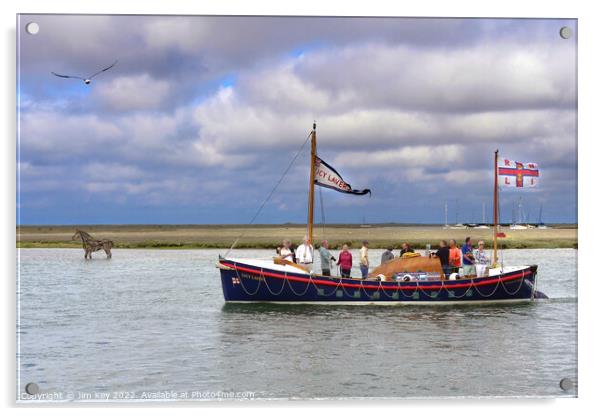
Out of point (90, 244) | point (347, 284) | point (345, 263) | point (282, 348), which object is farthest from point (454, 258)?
point (90, 244)

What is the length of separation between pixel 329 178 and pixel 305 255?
7.39ft

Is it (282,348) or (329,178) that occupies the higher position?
(329,178)

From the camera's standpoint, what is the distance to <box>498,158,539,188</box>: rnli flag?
15.7 metres

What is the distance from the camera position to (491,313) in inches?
818

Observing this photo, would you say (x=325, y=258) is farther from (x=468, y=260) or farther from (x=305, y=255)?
(x=468, y=260)

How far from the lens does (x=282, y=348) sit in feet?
52.4

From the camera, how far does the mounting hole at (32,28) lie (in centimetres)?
1171

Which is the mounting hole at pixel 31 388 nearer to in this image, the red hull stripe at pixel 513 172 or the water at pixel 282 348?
the water at pixel 282 348

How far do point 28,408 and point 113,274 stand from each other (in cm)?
2247

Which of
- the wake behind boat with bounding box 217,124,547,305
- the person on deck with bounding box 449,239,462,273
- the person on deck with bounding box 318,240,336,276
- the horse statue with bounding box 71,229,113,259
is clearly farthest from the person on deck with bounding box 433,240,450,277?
the horse statue with bounding box 71,229,113,259

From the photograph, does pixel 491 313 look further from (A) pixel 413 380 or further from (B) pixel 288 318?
(A) pixel 413 380

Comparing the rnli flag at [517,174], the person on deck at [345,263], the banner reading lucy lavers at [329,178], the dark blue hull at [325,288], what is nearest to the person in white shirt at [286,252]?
the dark blue hull at [325,288]

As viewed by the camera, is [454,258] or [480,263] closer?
[454,258]
